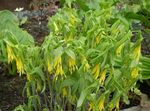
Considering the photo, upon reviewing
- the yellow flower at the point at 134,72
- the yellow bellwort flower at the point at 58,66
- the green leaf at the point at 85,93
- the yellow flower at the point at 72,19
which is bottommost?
the green leaf at the point at 85,93

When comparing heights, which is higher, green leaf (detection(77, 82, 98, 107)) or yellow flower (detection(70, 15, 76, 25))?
yellow flower (detection(70, 15, 76, 25))

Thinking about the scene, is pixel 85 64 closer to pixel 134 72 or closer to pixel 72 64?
pixel 72 64

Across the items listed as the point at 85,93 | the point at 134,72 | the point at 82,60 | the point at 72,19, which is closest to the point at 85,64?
the point at 82,60

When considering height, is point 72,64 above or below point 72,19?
below

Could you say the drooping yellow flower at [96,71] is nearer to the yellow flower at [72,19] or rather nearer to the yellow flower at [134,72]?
the yellow flower at [134,72]

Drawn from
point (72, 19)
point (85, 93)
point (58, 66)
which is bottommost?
point (85, 93)

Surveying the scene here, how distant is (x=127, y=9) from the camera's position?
341cm

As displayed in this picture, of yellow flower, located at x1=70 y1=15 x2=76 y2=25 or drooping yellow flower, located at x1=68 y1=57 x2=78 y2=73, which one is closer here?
drooping yellow flower, located at x1=68 y1=57 x2=78 y2=73

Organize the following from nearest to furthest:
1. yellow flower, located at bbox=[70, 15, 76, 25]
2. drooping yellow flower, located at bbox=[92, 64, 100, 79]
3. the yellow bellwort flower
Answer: the yellow bellwort flower
drooping yellow flower, located at bbox=[92, 64, 100, 79]
yellow flower, located at bbox=[70, 15, 76, 25]

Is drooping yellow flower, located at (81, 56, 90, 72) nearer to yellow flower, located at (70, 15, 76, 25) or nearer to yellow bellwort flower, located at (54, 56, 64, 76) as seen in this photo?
yellow bellwort flower, located at (54, 56, 64, 76)

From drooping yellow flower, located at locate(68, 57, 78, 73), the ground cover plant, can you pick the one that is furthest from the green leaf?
drooping yellow flower, located at locate(68, 57, 78, 73)

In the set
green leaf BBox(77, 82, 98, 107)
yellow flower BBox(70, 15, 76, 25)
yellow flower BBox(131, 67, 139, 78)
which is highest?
yellow flower BBox(70, 15, 76, 25)

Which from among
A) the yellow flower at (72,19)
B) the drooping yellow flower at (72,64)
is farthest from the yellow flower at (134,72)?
the yellow flower at (72,19)

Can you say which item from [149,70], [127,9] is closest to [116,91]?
[149,70]
